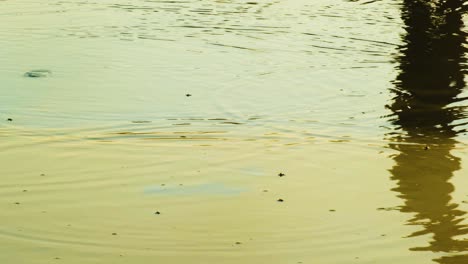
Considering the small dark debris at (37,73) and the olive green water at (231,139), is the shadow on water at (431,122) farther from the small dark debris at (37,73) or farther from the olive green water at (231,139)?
the small dark debris at (37,73)

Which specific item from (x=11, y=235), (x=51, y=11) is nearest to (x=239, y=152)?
(x=11, y=235)

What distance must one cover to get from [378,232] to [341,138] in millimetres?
1949

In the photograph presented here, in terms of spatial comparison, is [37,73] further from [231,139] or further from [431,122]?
[431,122]

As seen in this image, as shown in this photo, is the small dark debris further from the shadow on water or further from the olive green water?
the shadow on water

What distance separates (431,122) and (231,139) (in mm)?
1838

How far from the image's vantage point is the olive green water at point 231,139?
4953mm

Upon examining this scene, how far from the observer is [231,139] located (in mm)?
6840

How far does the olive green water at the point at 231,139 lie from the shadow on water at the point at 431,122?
2cm

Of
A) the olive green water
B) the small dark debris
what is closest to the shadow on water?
the olive green water

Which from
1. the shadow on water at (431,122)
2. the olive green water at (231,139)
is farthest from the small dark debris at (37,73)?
the shadow on water at (431,122)

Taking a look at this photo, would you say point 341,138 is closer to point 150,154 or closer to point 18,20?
point 150,154

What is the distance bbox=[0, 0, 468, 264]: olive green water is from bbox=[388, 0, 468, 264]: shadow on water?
0.02 meters

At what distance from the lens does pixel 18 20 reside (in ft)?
37.7

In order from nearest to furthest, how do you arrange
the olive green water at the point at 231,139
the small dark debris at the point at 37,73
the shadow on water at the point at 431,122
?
the olive green water at the point at 231,139, the shadow on water at the point at 431,122, the small dark debris at the point at 37,73
